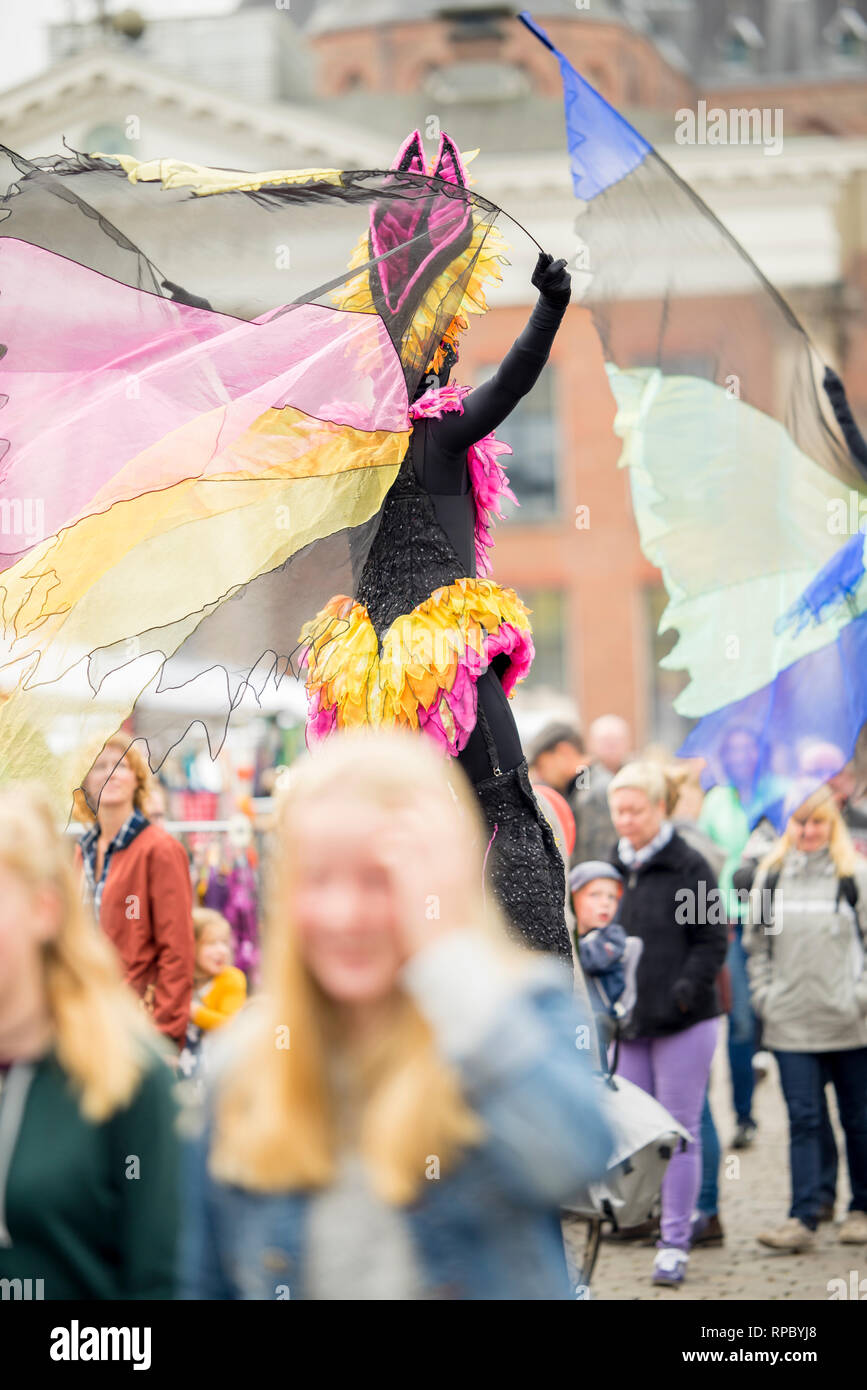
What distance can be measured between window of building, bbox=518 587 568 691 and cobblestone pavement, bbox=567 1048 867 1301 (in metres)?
27.8

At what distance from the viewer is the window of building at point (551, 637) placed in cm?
3550

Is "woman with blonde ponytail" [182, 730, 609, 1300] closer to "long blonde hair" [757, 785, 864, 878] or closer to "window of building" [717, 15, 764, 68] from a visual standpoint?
"long blonde hair" [757, 785, 864, 878]

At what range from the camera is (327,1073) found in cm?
187

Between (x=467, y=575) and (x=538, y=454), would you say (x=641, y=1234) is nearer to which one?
(x=467, y=575)

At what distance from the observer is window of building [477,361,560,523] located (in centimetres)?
3428

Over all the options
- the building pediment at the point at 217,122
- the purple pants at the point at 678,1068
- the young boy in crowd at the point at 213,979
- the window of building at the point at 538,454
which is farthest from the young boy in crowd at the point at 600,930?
the window of building at the point at 538,454

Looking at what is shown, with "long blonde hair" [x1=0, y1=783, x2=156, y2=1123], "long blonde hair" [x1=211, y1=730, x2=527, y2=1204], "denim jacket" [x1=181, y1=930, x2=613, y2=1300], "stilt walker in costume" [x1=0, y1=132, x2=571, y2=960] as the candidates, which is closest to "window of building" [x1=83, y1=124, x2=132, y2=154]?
"stilt walker in costume" [x1=0, y1=132, x2=571, y2=960]

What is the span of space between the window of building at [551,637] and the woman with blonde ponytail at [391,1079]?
33.6m

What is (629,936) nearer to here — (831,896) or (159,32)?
(831,896)

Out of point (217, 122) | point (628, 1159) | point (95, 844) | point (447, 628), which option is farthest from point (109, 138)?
point (447, 628)

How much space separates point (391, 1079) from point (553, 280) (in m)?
2.27

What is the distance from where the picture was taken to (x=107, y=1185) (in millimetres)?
2139

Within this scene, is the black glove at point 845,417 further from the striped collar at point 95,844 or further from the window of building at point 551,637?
the window of building at point 551,637

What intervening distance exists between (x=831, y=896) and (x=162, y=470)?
3583mm
